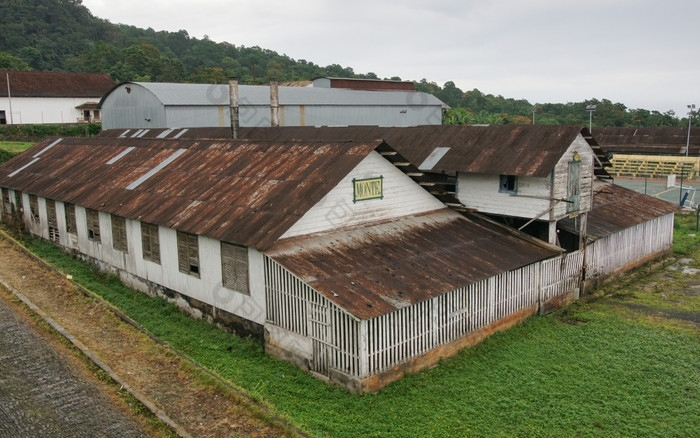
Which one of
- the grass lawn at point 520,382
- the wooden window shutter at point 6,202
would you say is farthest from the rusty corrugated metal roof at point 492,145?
the wooden window shutter at point 6,202

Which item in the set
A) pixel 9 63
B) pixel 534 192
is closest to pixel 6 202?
pixel 534 192

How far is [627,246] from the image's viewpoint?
73.3ft

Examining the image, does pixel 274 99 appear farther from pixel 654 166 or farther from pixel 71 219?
pixel 654 166

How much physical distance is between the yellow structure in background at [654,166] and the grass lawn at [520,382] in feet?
116

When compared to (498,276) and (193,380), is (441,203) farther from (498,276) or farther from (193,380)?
(193,380)

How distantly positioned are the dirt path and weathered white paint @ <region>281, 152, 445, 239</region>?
13.4 ft

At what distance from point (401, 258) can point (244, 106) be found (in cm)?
2952

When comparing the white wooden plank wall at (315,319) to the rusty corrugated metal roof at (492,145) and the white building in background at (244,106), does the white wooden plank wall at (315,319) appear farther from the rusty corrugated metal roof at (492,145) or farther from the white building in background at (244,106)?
the white building in background at (244,106)

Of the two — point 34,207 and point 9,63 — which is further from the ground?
point 9,63

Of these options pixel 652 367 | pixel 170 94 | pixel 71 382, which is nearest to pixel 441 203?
pixel 652 367

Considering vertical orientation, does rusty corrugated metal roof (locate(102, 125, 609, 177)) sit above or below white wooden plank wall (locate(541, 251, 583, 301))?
above

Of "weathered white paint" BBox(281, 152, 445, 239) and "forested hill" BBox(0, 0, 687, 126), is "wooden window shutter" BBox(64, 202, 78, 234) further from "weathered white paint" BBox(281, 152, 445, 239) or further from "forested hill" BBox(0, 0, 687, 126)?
"forested hill" BBox(0, 0, 687, 126)

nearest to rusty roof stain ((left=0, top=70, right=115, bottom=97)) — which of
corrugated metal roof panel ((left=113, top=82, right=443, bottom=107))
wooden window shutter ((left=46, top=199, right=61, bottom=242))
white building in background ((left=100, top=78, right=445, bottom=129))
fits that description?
white building in background ((left=100, top=78, right=445, bottom=129))

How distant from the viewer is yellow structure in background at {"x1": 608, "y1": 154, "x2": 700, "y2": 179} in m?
48.0
